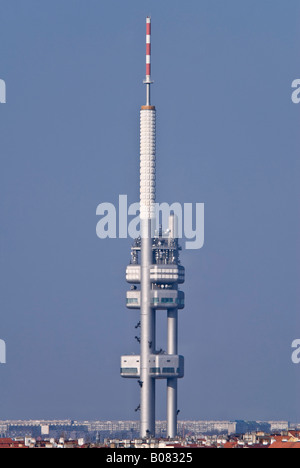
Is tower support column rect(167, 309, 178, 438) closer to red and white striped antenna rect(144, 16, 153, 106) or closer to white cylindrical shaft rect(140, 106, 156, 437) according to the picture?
white cylindrical shaft rect(140, 106, 156, 437)

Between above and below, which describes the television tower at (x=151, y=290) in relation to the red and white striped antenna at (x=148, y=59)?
below

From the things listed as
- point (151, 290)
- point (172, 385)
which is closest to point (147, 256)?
point (151, 290)

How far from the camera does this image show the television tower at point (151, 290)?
169000mm

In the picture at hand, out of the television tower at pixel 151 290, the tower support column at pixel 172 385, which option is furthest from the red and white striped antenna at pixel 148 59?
the tower support column at pixel 172 385

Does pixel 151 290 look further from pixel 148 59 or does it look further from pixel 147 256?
pixel 148 59

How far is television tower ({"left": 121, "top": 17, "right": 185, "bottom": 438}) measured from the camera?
169 metres

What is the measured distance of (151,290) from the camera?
171875mm

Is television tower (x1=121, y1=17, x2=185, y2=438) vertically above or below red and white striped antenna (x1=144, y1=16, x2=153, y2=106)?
below

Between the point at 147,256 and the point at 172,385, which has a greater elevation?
the point at 147,256

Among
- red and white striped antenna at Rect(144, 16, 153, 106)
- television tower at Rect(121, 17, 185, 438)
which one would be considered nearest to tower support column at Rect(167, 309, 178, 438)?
television tower at Rect(121, 17, 185, 438)

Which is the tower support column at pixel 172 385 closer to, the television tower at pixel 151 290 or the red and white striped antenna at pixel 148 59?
the television tower at pixel 151 290

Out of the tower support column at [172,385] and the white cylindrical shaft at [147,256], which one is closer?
the white cylindrical shaft at [147,256]
